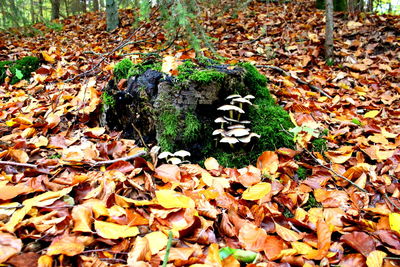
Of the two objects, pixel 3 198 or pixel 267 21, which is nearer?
pixel 3 198

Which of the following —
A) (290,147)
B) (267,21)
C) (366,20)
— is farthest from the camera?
(267,21)

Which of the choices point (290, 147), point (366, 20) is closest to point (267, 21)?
point (366, 20)

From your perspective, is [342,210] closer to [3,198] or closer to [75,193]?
[75,193]

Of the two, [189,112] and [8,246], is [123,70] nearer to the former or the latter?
[189,112]

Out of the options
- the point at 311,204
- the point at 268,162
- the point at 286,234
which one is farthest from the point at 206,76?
the point at 286,234

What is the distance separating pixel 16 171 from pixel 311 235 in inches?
91.0

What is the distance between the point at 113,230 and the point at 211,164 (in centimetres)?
119

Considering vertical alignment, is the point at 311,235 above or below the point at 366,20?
below

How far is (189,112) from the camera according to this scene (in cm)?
276

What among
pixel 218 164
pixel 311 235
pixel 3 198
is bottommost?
pixel 311 235

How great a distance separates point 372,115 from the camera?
Answer: 12.5 ft

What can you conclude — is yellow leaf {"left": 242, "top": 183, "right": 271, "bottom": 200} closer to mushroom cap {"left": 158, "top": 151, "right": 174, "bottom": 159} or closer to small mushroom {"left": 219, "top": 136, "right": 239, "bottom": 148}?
small mushroom {"left": 219, "top": 136, "right": 239, "bottom": 148}

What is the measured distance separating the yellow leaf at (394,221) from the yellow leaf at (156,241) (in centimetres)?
156

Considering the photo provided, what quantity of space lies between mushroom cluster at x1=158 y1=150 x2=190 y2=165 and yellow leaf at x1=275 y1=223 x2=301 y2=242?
1032mm
